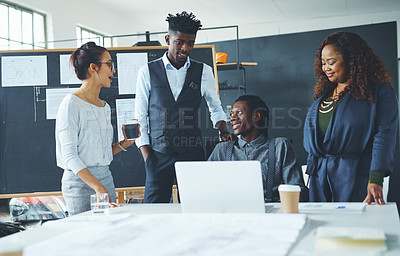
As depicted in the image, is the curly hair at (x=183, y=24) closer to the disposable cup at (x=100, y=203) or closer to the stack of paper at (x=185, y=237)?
the disposable cup at (x=100, y=203)

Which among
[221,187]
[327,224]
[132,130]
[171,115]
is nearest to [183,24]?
[171,115]

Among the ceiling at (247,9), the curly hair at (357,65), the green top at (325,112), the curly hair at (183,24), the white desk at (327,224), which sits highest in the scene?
the ceiling at (247,9)

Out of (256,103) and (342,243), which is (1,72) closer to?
(256,103)

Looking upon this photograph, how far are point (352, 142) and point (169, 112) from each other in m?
1.23

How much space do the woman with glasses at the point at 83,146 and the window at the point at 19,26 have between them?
11.0 feet

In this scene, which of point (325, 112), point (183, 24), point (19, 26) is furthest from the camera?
point (19, 26)

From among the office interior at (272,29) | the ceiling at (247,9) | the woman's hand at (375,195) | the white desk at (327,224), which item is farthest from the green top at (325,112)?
the ceiling at (247,9)

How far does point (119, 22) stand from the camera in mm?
7832

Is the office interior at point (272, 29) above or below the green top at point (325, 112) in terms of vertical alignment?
above

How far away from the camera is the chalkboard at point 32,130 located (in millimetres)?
3811

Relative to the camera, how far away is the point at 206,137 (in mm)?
3600

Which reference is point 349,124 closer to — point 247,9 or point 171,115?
point 171,115

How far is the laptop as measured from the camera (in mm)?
1605

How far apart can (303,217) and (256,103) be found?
128 centimetres
